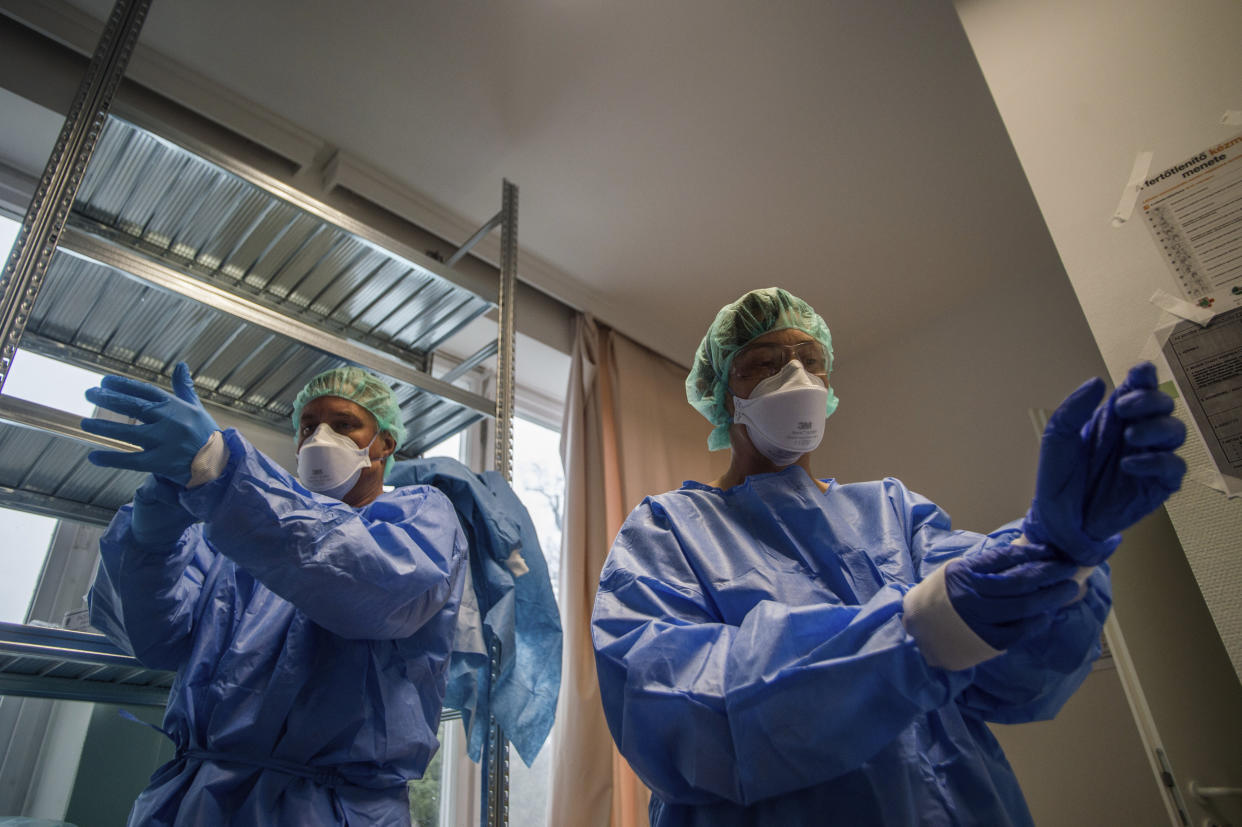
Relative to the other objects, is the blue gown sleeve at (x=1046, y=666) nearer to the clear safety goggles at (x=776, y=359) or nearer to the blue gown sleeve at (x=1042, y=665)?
the blue gown sleeve at (x=1042, y=665)

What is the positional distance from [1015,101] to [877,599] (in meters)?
1.37

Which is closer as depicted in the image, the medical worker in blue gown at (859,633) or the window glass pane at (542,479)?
the medical worker in blue gown at (859,633)

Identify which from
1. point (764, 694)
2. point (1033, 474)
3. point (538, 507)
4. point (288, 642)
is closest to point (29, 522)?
point (288, 642)

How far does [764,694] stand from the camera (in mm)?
786

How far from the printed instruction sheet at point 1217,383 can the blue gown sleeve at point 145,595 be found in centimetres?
172

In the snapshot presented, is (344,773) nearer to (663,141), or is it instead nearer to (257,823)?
(257,823)

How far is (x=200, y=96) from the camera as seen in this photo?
2330 mm

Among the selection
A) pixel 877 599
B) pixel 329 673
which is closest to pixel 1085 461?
pixel 877 599

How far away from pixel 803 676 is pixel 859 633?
0.07 meters

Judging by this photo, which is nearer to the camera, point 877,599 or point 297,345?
point 877,599

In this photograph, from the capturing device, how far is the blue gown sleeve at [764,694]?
76 centimetres

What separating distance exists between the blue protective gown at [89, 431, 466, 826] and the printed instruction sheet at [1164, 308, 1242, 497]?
51.1 inches

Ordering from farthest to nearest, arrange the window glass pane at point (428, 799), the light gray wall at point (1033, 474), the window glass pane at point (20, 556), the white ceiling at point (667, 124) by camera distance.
Answer: the window glass pane at point (428, 799) → the white ceiling at point (667, 124) → the light gray wall at point (1033, 474) → the window glass pane at point (20, 556)

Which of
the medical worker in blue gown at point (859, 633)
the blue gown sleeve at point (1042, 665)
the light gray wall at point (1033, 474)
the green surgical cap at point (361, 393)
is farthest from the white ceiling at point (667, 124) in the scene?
the blue gown sleeve at point (1042, 665)
